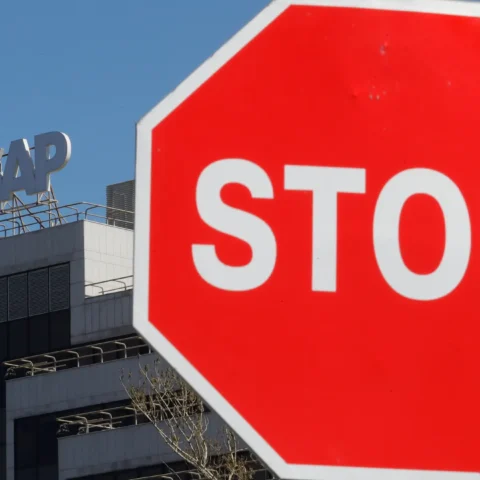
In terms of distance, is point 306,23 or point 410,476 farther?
point 306,23

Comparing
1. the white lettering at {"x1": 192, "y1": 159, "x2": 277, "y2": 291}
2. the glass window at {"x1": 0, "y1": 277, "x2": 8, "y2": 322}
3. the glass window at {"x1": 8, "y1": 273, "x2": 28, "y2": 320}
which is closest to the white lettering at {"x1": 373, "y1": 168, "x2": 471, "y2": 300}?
the white lettering at {"x1": 192, "y1": 159, "x2": 277, "y2": 291}

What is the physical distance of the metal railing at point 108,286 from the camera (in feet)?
173

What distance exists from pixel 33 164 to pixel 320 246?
52514 mm

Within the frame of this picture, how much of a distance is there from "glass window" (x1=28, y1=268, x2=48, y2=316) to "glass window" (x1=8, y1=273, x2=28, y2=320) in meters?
0.21

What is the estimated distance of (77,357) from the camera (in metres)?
51.5

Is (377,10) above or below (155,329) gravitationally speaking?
above

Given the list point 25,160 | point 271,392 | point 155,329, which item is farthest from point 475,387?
point 25,160

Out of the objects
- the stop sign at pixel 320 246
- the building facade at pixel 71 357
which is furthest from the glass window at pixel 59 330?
the stop sign at pixel 320 246

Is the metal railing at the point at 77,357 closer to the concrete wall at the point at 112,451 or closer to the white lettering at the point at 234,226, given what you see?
the concrete wall at the point at 112,451

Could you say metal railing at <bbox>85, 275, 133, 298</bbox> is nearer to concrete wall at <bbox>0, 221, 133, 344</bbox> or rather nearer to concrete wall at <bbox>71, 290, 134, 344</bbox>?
concrete wall at <bbox>0, 221, 133, 344</bbox>

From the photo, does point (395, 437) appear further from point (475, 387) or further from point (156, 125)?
point (156, 125)

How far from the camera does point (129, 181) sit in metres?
60.0

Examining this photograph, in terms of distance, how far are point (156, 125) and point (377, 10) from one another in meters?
0.50

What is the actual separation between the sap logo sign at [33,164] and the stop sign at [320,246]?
167 ft
